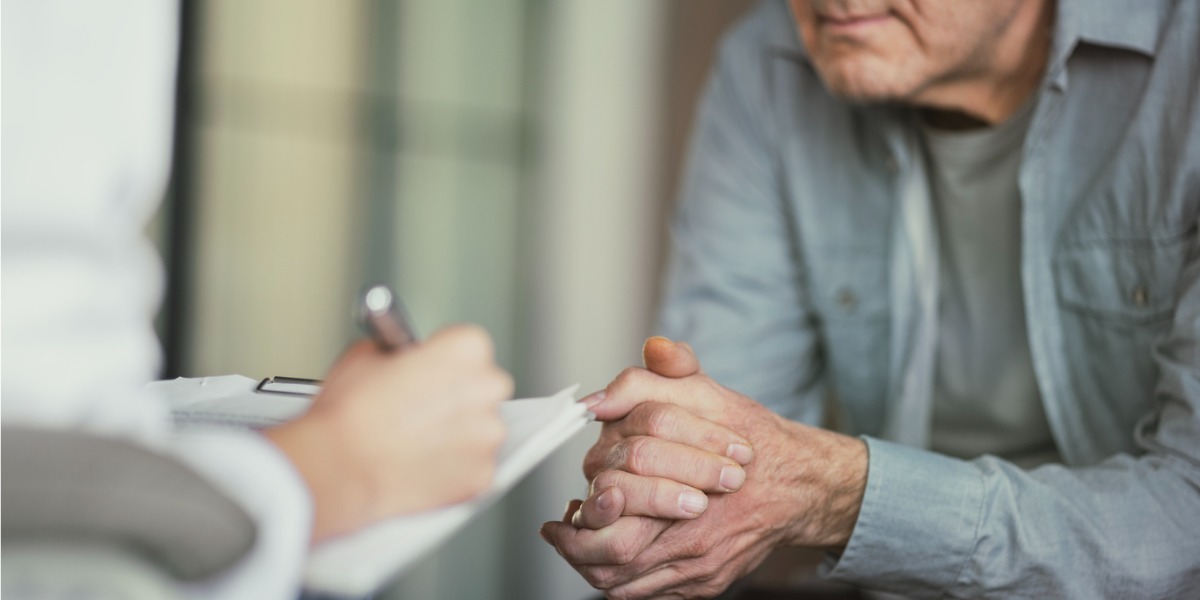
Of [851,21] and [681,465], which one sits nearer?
[681,465]

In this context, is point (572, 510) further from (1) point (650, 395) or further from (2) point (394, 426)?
(2) point (394, 426)

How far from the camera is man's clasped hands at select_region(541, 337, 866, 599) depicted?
88 cm

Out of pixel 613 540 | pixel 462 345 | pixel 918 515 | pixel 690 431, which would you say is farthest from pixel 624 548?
pixel 462 345

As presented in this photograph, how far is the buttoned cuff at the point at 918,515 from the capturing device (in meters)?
0.96

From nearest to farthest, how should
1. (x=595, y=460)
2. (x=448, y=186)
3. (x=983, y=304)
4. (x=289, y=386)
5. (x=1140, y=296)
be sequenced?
(x=289, y=386) < (x=595, y=460) < (x=1140, y=296) < (x=983, y=304) < (x=448, y=186)

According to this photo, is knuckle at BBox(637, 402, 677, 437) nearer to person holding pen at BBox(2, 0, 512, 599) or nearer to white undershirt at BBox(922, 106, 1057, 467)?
person holding pen at BBox(2, 0, 512, 599)

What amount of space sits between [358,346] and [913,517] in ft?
2.02

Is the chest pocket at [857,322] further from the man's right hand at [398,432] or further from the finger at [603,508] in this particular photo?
the man's right hand at [398,432]

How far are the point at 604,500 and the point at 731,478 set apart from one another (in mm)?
111

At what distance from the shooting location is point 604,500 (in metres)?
0.87

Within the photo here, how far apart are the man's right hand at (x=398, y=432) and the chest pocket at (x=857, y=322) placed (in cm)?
99

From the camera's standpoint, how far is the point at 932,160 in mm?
1414

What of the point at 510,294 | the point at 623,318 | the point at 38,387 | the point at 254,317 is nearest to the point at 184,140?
the point at 254,317

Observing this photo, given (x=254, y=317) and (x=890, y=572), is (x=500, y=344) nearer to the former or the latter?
(x=254, y=317)
